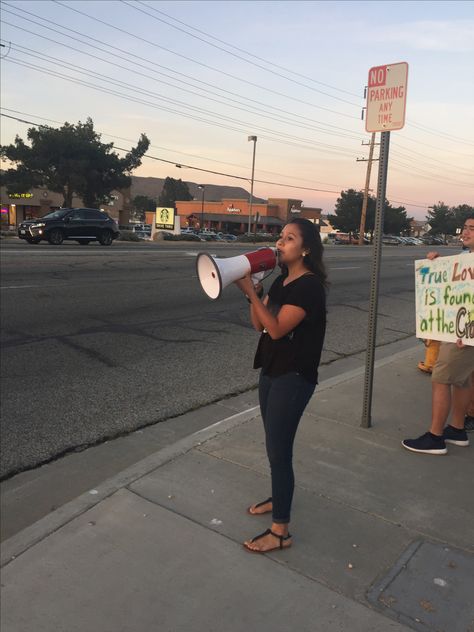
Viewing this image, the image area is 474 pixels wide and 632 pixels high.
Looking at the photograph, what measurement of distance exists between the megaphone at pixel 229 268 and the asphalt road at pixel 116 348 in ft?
7.72

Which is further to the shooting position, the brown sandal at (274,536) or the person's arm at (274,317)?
the brown sandal at (274,536)

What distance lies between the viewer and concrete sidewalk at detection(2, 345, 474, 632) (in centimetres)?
230

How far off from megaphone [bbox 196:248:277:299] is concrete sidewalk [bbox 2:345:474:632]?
4.43 feet

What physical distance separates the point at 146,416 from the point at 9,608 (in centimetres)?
247

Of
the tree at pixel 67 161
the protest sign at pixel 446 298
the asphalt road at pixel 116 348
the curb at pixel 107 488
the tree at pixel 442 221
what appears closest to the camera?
the curb at pixel 107 488

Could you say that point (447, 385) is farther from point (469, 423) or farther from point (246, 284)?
point (246, 284)

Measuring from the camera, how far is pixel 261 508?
9.94 ft

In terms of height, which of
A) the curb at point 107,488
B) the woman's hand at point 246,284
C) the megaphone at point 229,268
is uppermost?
the megaphone at point 229,268

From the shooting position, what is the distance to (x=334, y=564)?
2615 millimetres

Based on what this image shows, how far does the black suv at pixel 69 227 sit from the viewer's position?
21.7m

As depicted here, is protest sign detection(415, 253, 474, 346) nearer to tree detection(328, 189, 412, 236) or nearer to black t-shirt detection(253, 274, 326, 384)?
black t-shirt detection(253, 274, 326, 384)

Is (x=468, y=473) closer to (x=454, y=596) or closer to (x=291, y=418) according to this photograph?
(x=454, y=596)

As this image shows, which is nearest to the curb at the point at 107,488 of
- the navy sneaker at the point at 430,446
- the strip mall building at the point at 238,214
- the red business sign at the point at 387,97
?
the navy sneaker at the point at 430,446

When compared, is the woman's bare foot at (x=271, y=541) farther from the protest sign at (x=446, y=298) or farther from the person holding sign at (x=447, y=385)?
the protest sign at (x=446, y=298)
